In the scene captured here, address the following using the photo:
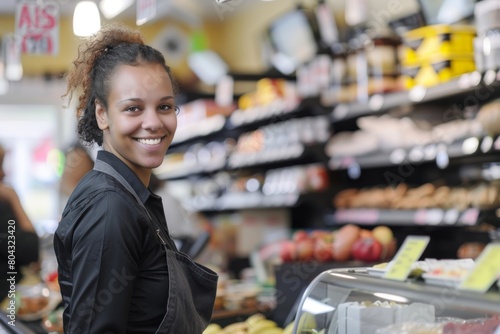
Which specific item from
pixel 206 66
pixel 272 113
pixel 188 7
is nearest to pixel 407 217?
pixel 272 113

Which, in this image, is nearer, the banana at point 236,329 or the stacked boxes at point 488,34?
the banana at point 236,329

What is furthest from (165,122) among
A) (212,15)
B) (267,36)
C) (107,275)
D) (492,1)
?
(212,15)

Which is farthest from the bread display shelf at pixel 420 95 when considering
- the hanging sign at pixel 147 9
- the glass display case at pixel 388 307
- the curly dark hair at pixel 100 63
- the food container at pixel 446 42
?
the curly dark hair at pixel 100 63

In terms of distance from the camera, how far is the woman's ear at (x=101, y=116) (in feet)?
6.39

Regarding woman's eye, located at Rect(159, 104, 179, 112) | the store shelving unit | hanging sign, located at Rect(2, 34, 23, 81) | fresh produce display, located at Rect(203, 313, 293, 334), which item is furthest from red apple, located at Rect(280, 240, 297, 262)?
hanging sign, located at Rect(2, 34, 23, 81)

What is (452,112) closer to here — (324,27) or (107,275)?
(324,27)

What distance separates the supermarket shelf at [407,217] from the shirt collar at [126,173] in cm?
312

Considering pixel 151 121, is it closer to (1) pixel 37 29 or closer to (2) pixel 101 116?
(2) pixel 101 116

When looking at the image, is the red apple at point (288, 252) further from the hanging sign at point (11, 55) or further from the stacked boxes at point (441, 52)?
the hanging sign at point (11, 55)

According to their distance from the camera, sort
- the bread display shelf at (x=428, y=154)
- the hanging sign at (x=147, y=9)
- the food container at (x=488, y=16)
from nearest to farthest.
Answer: the food container at (x=488, y=16), the bread display shelf at (x=428, y=154), the hanging sign at (x=147, y=9)

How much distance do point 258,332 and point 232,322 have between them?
18.6 inches

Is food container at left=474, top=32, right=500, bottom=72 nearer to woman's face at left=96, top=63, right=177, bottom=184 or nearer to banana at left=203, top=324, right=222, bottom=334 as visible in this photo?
banana at left=203, top=324, right=222, bottom=334

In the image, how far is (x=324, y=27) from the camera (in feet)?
23.7

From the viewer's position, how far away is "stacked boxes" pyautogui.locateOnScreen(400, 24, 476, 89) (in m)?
4.91
